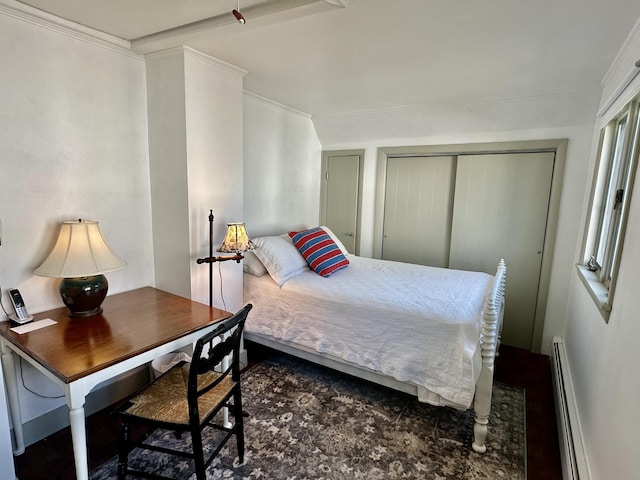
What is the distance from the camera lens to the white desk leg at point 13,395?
1.67 m

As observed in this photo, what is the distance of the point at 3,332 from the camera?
5.28 ft

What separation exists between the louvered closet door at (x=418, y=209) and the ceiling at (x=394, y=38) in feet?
3.17

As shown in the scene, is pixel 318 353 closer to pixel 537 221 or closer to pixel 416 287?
pixel 416 287

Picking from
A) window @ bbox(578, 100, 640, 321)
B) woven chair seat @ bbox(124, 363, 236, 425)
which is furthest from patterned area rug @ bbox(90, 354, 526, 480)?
window @ bbox(578, 100, 640, 321)

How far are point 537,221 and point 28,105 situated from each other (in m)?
3.71

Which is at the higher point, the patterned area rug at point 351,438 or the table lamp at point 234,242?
the table lamp at point 234,242

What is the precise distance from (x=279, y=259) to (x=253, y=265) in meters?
0.23

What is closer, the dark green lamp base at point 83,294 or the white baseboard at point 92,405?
the dark green lamp base at point 83,294

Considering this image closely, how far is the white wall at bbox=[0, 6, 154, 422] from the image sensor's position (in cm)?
170

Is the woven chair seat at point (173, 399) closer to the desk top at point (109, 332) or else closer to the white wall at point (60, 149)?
the desk top at point (109, 332)

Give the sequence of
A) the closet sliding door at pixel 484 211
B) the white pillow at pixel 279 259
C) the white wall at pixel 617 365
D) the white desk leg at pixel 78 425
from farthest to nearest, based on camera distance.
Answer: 1. the closet sliding door at pixel 484 211
2. the white pillow at pixel 279 259
3. the white desk leg at pixel 78 425
4. the white wall at pixel 617 365

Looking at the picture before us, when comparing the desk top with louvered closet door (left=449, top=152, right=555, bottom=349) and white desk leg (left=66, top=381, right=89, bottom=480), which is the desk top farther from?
louvered closet door (left=449, top=152, right=555, bottom=349)

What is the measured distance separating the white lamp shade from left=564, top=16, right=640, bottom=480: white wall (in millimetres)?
2258

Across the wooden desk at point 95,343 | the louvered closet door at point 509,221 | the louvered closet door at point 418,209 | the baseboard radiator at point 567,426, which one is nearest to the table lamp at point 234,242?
the wooden desk at point 95,343
